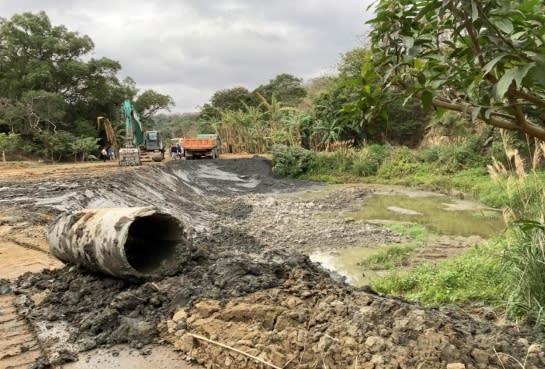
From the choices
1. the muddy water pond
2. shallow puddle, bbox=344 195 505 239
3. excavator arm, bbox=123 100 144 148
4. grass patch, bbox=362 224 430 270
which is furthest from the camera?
excavator arm, bbox=123 100 144 148

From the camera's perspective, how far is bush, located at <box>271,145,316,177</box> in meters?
24.2

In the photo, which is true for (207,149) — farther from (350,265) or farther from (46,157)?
(350,265)

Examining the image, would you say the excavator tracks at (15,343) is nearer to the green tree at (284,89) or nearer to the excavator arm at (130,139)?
the excavator arm at (130,139)

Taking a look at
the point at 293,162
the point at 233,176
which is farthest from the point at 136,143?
the point at 293,162

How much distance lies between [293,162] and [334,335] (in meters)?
21.1

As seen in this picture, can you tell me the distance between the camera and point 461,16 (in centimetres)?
161

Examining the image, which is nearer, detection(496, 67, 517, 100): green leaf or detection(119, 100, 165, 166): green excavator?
detection(496, 67, 517, 100): green leaf

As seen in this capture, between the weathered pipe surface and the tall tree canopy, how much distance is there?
3.13 metres

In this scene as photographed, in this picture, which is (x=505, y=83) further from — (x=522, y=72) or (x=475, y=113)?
(x=475, y=113)

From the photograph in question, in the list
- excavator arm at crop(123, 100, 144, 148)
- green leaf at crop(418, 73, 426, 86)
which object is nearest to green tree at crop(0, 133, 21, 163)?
excavator arm at crop(123, 100, 144, 148)

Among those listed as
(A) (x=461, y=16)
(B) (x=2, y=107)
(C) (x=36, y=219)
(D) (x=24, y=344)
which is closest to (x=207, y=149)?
(B) (x=2, y=107)

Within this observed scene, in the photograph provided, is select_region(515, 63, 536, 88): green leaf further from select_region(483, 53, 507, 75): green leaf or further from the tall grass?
the tall grass

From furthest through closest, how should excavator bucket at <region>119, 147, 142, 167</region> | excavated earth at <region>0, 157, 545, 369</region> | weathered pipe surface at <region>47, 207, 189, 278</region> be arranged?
1. excavator bucket at <region>119, 147, 142, 167</region>
2. weathered pipe surface at <region>47, 207, 189, 278</region>
3. excavated earth at <region>0, 157, 545, 369</region>

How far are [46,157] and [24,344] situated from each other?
27.0m
